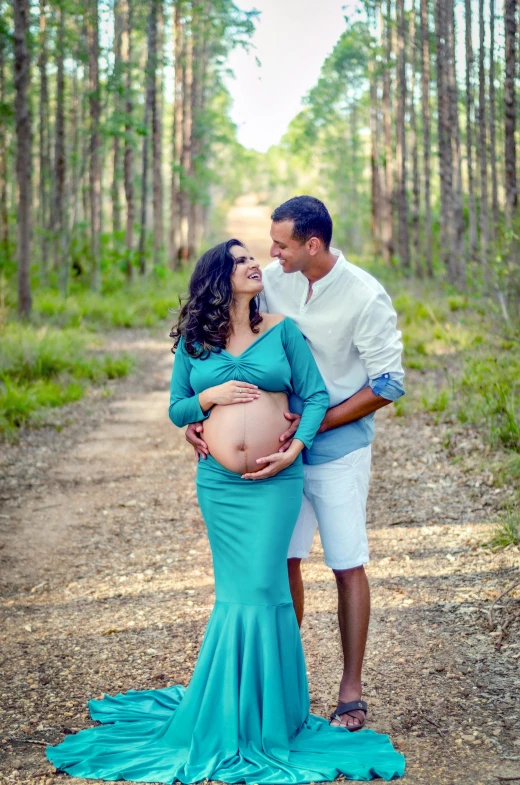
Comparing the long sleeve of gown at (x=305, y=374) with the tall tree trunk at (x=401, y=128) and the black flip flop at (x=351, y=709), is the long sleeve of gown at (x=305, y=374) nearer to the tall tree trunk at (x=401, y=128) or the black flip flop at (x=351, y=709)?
the black flip flop at (x=351, y=709)

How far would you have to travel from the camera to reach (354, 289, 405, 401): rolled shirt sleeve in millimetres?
3564

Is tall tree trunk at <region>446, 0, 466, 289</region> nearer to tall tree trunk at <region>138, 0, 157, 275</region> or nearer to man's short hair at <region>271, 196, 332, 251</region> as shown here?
tall tree trunk at <region>138, 0, 157, 275</region>

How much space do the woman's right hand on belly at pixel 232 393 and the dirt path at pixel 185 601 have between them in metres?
1.59

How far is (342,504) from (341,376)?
571 millimetres

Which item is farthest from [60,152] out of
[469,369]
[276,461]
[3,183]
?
[276,461]

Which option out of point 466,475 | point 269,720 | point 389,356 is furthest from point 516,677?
point 466,475

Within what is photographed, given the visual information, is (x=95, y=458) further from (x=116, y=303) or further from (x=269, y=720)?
(x=116, y=303)

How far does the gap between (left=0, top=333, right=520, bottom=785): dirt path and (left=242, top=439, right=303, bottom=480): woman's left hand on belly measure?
128cm

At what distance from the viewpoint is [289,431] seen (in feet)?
11.6

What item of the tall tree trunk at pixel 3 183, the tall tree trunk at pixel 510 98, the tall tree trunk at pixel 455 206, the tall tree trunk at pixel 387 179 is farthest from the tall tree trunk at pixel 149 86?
the tall tree trunk at pixel 510 98

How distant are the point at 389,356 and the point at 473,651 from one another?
179 centimetres

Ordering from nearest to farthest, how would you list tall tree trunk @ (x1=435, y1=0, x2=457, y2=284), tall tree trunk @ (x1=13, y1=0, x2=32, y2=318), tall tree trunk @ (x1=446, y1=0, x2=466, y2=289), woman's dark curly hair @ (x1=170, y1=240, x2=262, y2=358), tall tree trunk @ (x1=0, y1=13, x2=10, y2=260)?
woman's dark curly hair @ (x1=170, y1=240, x2=262, y2=358) < tall tree trunk @ (x1=13, y1=0, x2=32, y2=318) < tall tree trunk @ (x1=435, y1=0, x2=457, y2=284) < tall tree trunk @ (x1=446, y1=0, x2=466, y2=289) < tall tree trunk @ (x1=0, y1=13, x2=10, y2=260)

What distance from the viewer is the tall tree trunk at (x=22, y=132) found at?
1343cm

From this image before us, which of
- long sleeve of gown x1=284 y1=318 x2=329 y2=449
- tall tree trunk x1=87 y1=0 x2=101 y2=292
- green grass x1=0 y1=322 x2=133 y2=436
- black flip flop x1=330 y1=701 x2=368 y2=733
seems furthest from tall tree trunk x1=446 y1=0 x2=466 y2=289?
black flip flop x1=330 y1=701 x2=368 y2=733
